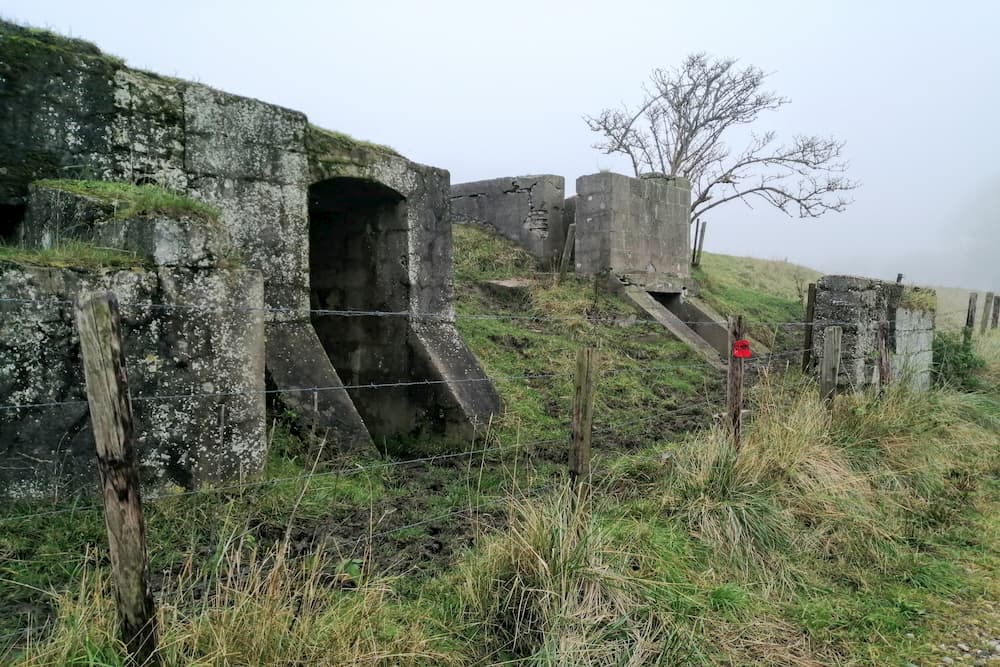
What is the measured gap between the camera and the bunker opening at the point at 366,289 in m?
6.62

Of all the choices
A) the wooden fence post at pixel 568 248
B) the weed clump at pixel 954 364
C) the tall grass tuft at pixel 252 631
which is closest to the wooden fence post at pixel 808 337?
the weed clump at pixel 954 364

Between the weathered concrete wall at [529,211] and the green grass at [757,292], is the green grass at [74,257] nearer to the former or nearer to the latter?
the green grass at [757,292]

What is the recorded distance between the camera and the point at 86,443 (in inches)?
139

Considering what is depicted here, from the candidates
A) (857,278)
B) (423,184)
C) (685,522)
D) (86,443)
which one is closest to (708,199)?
(857,278)

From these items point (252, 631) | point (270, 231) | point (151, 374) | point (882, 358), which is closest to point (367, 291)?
point (270, 231)

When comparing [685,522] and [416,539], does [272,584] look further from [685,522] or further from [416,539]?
[685,522]

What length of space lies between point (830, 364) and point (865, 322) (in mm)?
1331

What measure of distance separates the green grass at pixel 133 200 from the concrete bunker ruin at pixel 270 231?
99 mm

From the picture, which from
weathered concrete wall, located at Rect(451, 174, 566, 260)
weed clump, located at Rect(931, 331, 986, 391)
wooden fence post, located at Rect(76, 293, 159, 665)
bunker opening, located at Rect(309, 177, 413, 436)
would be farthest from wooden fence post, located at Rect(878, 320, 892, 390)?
weathered concrete wall, located at Rect(451, 174, 566, 260)

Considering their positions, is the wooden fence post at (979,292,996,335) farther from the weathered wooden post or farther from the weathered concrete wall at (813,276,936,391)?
the weathered wooden post

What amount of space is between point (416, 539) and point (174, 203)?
2.44 metres

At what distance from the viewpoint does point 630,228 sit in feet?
41.3

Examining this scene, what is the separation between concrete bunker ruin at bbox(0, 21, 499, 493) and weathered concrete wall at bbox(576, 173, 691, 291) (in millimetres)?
5861

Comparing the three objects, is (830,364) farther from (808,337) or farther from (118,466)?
(118,466)
